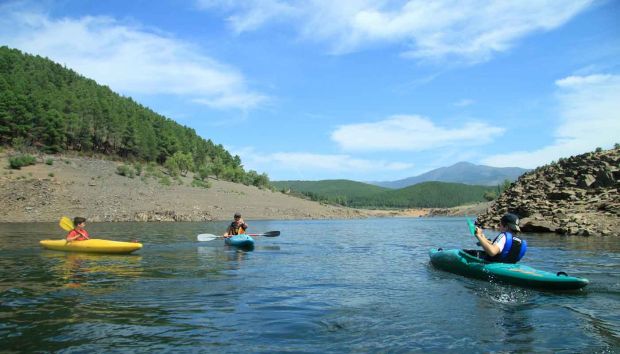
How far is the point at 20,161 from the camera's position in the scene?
187 feet

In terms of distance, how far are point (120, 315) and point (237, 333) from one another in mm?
2467

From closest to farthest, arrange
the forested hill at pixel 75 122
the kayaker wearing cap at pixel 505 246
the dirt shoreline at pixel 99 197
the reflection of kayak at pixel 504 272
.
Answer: the reflection of kayak at pixel 504 272
the kayaker wearing cap at pixel 505 246
the dirt shoreline at pixel 99 197
the forested hill at pixel 75 122

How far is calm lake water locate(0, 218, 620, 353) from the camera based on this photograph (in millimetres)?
6805

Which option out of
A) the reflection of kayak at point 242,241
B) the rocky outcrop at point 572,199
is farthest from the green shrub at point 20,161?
the rocky outcrop at point 572,199

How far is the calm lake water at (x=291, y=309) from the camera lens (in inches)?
268

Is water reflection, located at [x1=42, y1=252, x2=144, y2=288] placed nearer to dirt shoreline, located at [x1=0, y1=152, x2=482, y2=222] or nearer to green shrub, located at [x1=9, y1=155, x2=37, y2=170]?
dirt shoreline, located at [x1=0, y1=152, x2=482, y2=222]

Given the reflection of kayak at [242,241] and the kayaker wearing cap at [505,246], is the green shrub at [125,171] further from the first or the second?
the kayaker wearing cap at [505,246]

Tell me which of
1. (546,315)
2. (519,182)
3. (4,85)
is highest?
(4,85)

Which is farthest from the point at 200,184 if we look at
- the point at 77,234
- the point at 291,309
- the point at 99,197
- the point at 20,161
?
the point at 291,309

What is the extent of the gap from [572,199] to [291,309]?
28.9m

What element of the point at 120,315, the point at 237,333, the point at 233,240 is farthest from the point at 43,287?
the point at 233,240

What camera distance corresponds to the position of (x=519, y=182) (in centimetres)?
4109

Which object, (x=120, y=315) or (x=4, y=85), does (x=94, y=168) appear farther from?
(x=120, y=315)

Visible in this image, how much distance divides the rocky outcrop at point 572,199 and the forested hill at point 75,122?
63.6 meters
